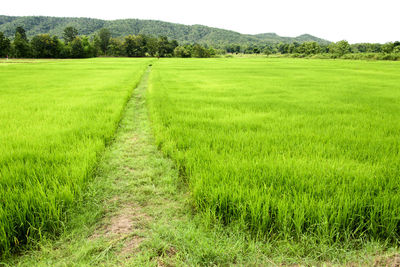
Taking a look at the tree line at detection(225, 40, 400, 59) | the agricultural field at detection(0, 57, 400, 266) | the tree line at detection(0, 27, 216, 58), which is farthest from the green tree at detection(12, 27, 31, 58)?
the tree line at detection(225, 40, 400, 59)

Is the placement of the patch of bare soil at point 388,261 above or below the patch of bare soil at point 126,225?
above

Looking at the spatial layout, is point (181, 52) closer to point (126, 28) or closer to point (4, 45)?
point (4, 45)

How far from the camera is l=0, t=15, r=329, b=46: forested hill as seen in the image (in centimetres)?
15575

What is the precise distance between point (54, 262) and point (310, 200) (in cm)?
208

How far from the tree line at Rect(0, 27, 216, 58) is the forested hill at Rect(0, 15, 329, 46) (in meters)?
72.5

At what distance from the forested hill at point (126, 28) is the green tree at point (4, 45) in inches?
3946

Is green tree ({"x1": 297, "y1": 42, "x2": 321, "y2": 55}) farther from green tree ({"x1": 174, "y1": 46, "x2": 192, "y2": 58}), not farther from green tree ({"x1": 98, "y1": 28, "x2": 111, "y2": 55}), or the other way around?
green tree ({"x1": 98, "y1": 28, "x2": 111, "y2": 55})

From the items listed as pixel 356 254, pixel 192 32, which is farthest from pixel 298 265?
pixel 192 32

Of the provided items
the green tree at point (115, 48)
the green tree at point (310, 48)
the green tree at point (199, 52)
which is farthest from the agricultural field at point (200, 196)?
the green tree at point (310, 48)

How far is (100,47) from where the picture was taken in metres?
84.6

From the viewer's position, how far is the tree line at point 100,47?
63.1m

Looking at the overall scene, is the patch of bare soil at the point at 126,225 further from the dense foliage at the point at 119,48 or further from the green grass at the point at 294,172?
the dense foliage at the point at 119,48

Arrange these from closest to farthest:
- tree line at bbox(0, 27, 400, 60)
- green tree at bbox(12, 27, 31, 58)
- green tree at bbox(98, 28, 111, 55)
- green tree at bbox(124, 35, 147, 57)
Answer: green tree at bbox(12, 27, 31, 58)
tree line at bbox(0, 27, 400, 60)
green tree at bbox(124, 35, 147, 57)
green tree at bbox(98, 28, 111, 55)

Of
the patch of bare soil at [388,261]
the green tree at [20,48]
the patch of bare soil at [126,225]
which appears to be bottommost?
the patch of bare soil at [126,225]
